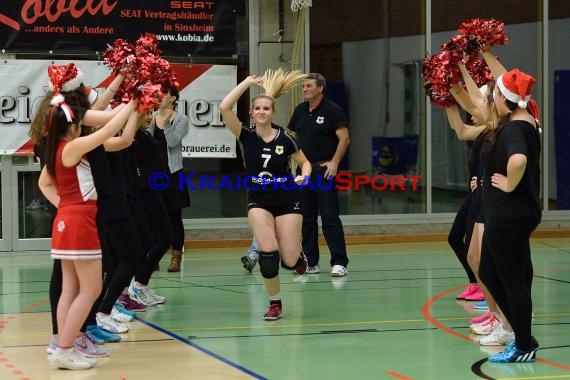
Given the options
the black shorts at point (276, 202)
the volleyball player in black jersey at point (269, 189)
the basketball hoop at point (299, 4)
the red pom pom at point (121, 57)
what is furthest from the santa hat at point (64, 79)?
the basketball hoop at point (299, 4)

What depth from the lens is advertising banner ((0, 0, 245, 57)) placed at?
13344mm

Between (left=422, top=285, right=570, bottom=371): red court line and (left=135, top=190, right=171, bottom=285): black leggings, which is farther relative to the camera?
(left=135, top=190, right=171, bottom=285): black leggings

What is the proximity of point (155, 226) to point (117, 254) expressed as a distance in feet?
4.45

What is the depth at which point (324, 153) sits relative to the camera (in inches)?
451

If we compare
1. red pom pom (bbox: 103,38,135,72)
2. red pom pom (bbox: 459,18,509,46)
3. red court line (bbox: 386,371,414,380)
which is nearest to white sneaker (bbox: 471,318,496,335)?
red court line (bbox: 386,371,414,380)

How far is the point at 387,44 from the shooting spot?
48.5ft

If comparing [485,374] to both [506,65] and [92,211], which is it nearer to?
[92,211]

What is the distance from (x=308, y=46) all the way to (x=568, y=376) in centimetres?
835

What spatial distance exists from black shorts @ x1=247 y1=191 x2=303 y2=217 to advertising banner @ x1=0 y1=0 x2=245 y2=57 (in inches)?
214

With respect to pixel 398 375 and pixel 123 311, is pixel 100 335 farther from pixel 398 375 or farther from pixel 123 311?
pixel 398 375

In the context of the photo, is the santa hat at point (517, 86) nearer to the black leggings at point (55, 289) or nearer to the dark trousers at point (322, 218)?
the black leggings at point (55, 289)

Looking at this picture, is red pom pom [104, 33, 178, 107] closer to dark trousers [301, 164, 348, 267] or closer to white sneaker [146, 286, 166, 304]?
white sneaker [146, 286, 166, 304]

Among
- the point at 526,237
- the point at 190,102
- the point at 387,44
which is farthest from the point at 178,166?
the point at 526,237

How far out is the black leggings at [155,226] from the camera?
9156mm
